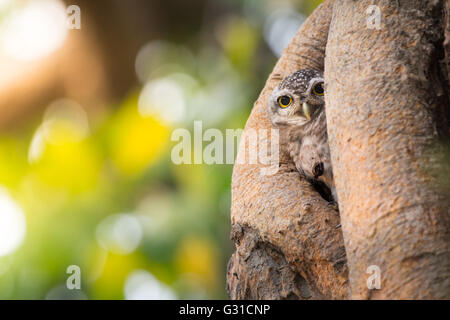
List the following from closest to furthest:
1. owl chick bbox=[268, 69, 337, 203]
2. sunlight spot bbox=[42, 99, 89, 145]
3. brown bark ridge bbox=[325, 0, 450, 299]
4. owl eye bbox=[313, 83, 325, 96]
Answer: brown bark ridge bbox=[325, 0, 450, 299] → owl chick bbox=[268, 69, 337, 203] → owl eye bbox=[313, 83, 325, 96] → sunlight spot bbox=[42, 99, 89, 145]

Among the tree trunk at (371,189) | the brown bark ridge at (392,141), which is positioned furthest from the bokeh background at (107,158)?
the brown bark ridge at (392,141)

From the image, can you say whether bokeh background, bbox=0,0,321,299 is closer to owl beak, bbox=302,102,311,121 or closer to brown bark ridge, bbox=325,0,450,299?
owl beak, bbox=302,102,311,121

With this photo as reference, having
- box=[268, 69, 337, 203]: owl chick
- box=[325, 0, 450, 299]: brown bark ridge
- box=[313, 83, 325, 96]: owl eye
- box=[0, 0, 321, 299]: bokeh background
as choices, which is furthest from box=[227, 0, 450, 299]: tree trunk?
box=[0, 0, 321, 299]: bokeh background

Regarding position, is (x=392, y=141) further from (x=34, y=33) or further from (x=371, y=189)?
(x=34, y=33)

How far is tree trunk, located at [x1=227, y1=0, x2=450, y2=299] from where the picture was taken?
133cm

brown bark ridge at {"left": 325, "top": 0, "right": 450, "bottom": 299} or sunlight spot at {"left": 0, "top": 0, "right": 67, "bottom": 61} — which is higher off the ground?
sunlight spot at {"left": 0, "top": 0, "right": 67, "bottom": 61}

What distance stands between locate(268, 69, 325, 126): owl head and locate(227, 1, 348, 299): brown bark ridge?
287 millimetres

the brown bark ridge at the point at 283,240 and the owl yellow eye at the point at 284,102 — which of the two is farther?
the owl yellow eye at the point at 284,102

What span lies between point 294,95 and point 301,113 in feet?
0.38

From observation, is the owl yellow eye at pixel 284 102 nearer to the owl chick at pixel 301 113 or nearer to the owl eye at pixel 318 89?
the owl chick at pixel 301 113

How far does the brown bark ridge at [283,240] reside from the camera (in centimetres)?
160

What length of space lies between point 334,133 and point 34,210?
1567 mm

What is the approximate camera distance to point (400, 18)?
1562mm
